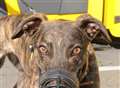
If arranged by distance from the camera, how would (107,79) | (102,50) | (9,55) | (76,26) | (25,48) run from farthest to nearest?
(102,50)
(107,79)
(9,55)
(25,48)
(76,26)

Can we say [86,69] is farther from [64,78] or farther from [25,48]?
[25,48]

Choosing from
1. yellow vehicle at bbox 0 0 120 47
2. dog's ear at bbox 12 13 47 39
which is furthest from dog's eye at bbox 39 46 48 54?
yellow vehicle at bbox 0 0 120 47

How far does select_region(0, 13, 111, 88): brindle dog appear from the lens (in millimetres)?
5348

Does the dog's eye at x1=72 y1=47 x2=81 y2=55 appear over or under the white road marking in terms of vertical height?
over

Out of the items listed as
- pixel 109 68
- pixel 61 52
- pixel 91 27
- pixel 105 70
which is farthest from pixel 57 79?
pixel 109 68

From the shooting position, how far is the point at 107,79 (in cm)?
884

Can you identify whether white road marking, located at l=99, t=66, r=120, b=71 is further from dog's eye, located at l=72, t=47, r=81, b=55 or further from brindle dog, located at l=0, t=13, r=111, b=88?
dog's eye, located at l=72, t=47, r=81, b=55

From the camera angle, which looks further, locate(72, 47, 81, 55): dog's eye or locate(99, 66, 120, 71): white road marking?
locate(99, 66, 120, 71): white road marking

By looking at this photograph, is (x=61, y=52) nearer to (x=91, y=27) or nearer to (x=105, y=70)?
(x=91, y=27)

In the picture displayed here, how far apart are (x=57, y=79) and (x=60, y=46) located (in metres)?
0.34

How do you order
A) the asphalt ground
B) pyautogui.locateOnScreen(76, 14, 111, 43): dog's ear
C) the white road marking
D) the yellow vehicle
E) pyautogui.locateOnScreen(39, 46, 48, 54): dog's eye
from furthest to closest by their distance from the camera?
the yellow vehicle, the white road marking, the asphalt ground, pyautogui.locateOnScreen(76, 14, 111, 43): dog's ear, pyautogui.locateOnScreen(39, 46, 48, 54): dog's eye

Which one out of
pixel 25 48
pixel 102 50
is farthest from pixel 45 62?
pixel 102 50

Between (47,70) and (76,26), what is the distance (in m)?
0.64

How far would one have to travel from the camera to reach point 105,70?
363 inches
